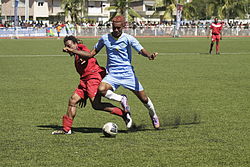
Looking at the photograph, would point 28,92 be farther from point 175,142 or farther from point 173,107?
point 175,142

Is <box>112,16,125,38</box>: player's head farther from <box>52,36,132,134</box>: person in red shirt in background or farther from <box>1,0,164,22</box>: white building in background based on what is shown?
<box>1,0,164,22</box>: white building in background

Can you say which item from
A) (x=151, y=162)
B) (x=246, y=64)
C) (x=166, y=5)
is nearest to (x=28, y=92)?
(x=151, y=162)

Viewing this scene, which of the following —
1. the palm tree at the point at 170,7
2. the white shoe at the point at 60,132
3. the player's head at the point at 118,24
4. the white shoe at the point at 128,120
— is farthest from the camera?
the palm tree at the point at 170,7

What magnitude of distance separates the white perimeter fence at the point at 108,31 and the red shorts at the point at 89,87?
48.6 meters

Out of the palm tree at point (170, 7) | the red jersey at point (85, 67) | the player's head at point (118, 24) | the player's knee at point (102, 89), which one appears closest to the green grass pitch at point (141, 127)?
the player's knee at point (102, 89)

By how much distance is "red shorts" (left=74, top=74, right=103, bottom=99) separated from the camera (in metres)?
8.36

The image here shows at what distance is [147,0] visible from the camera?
411 feet

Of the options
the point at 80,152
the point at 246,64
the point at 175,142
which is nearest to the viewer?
the point at 80,152

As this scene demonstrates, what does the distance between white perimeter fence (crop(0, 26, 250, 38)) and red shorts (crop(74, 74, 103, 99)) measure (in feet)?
159

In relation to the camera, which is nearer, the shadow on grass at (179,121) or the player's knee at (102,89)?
the player's knee at (102,89)

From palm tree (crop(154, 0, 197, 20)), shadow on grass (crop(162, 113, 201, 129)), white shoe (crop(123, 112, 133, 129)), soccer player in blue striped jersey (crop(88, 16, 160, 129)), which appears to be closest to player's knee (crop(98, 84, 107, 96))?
soccer player in blue striped jersey (crop(88, 16, 160, 129))

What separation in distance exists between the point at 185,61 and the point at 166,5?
6078 cm

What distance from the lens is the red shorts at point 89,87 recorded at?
836 centimetres

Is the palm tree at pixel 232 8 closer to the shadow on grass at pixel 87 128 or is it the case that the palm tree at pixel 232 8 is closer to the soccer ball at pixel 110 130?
the shadow on grass at pixel 87 128
